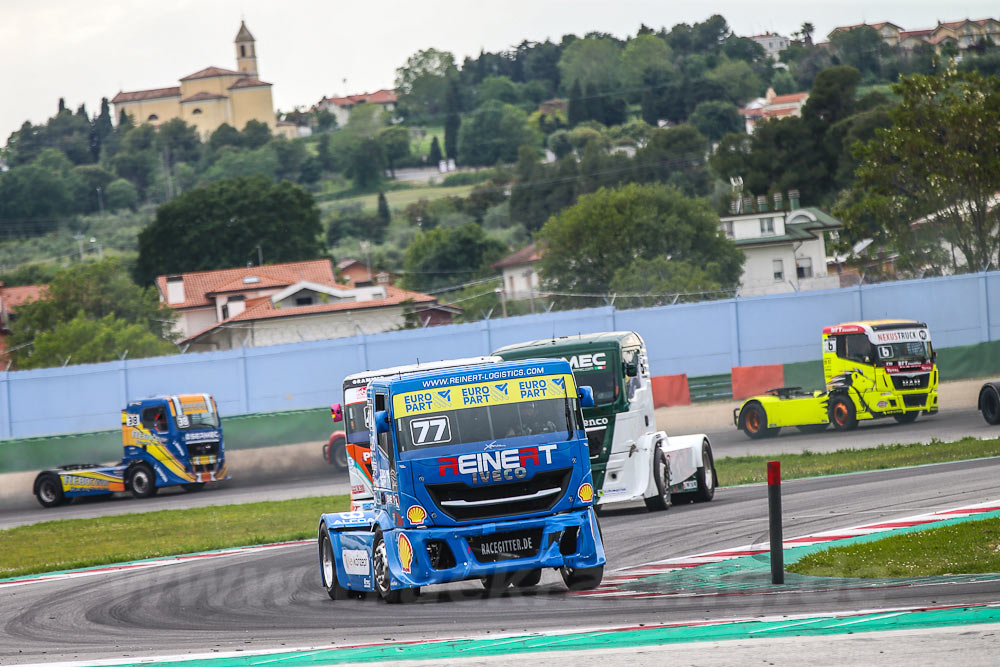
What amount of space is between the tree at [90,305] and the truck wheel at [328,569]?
6701 centimetres

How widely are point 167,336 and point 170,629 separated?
79196 millimetres

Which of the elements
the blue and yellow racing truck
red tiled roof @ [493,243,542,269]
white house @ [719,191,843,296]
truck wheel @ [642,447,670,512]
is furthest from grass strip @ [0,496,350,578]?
red tiled roof @ [493,243,542,269]

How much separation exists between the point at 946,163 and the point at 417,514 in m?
44.4

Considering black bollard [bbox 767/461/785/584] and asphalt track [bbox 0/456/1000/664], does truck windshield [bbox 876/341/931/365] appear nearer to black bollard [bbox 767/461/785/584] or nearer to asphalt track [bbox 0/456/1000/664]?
asphalt track [bbox 0/456/1000/664]

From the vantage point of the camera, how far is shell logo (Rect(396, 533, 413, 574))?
486 inches

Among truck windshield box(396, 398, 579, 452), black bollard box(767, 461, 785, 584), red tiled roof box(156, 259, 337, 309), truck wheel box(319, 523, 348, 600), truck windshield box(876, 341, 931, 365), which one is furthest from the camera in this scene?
red tiled roof box(156, 259, 337, 309)

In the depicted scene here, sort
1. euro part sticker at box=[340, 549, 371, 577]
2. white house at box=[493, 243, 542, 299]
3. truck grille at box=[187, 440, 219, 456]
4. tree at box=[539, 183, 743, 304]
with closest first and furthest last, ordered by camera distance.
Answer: euro part sticker at box=[340, 549, 371, 577] → truck grille at box=[187, 440, 219, 456] → tree at box=[539, 183, 743, 304] → white house at box=[493, 243, 542, 299]

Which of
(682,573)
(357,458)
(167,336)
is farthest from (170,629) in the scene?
(167,336)

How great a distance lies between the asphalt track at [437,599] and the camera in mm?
10805

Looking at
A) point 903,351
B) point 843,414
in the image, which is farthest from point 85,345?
point 903,351

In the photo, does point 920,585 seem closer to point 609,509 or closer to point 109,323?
point 609,509

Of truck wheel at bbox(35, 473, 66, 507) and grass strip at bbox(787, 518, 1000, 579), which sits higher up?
grass strip at bbox(787, 518, 1000, 579)

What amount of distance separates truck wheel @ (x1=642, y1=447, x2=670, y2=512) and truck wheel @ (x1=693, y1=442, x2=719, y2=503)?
0.85 m

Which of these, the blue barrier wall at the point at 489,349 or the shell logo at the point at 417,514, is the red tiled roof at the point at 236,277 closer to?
the blue barrier wall at the point at 489,349
